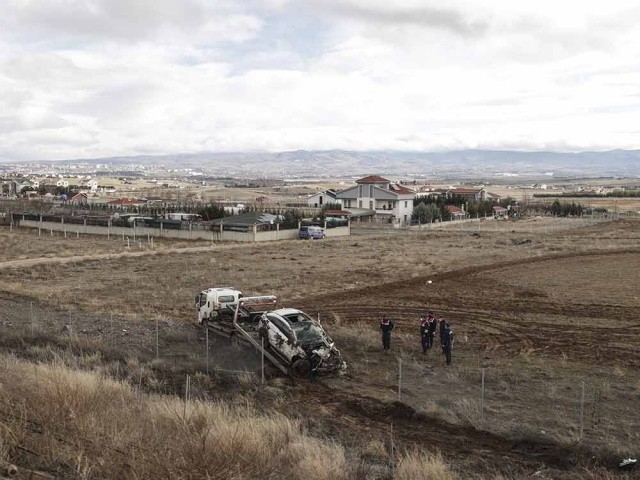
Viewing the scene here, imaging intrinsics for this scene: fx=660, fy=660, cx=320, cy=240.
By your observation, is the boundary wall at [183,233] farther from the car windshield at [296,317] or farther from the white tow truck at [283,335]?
the car windshield at [296,317]

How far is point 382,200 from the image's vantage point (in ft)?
307

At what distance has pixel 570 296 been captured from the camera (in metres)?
30.1

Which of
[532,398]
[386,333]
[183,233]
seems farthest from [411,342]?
[183,233]

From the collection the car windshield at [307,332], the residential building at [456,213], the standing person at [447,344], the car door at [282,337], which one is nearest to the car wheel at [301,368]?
the car door at [282,337]

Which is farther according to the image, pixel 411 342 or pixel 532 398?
pixel 411 342

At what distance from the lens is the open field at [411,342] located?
13.1m

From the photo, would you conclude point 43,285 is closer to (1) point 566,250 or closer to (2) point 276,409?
(2) point 276,409

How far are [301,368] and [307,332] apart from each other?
1.15 meters

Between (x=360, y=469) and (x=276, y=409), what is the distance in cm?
487

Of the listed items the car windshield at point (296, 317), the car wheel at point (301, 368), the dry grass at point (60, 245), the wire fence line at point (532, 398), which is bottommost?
the dry grass at point (60, 245)

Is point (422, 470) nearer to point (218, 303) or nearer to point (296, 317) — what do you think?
point (296, 317)

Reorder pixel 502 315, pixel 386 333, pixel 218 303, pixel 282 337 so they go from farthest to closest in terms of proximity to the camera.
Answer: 1. pixel 502 315
2. pixel 218 303
3. pixel 386 333
4. pixel 282 337

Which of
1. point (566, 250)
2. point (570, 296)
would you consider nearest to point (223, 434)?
point (570, 296)

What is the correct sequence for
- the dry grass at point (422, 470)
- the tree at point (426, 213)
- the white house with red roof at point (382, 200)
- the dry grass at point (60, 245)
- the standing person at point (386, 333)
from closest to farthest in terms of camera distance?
the dry grass at point (422, 470)
the standing person at point (386, 333)
the dry grass at point (60, 245)
the tree at point (426, 213)
the white house with red roof at point (382, 200)
